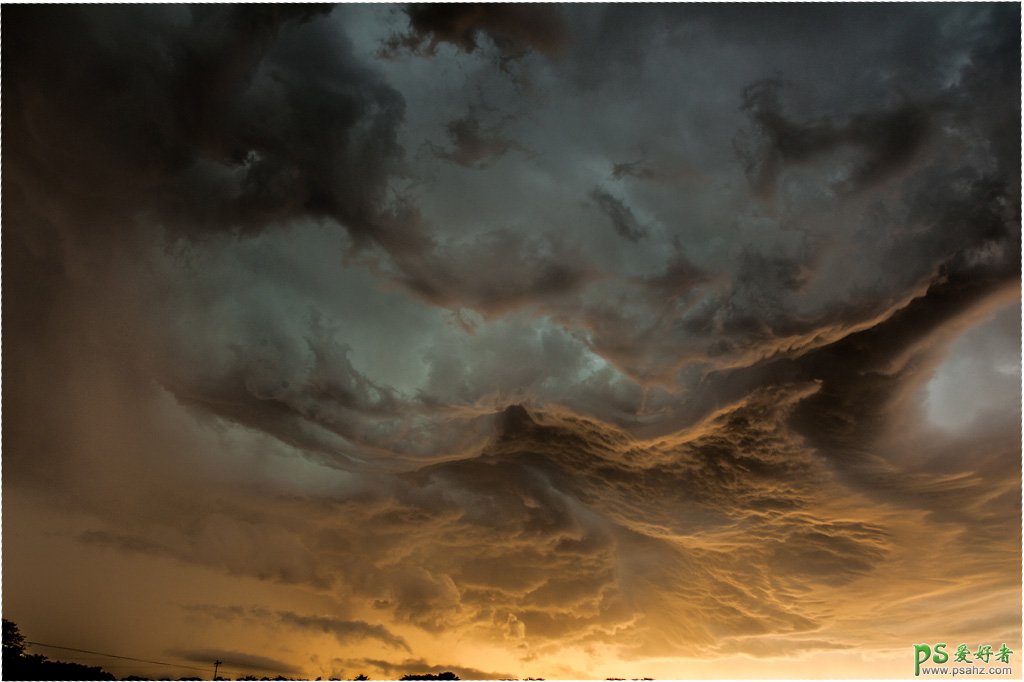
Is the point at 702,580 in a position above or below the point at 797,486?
below

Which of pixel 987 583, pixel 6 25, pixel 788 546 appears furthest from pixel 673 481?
pixel 6 25

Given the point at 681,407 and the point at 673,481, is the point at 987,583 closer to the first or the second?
the point at 673,481

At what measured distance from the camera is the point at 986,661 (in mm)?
25203

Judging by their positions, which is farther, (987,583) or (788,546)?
(788,546)

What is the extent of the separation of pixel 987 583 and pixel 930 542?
470 cm

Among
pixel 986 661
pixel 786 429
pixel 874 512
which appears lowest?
pixel 986 661

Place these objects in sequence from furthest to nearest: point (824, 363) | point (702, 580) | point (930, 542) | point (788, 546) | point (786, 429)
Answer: point (702, 580) → point (788, 546) → point (930, 542) → point (786, 429) → point (824, 363)

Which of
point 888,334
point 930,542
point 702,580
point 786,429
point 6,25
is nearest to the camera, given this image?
point 6,25

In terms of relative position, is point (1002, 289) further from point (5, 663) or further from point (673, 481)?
point (5, 663)

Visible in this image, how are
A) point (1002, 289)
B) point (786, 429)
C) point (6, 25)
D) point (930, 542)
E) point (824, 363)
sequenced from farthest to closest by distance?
1. point (930, 542)
2. point (786, 429)
3. point (824, 363)
4. point (1002, 289)
5. point (6, 25)

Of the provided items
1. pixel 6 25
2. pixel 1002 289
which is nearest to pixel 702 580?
pixel 1002 289

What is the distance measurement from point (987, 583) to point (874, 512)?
31.3 feet

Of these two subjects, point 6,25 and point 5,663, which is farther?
point 5,663

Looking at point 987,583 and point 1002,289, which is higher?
point 1002,289
